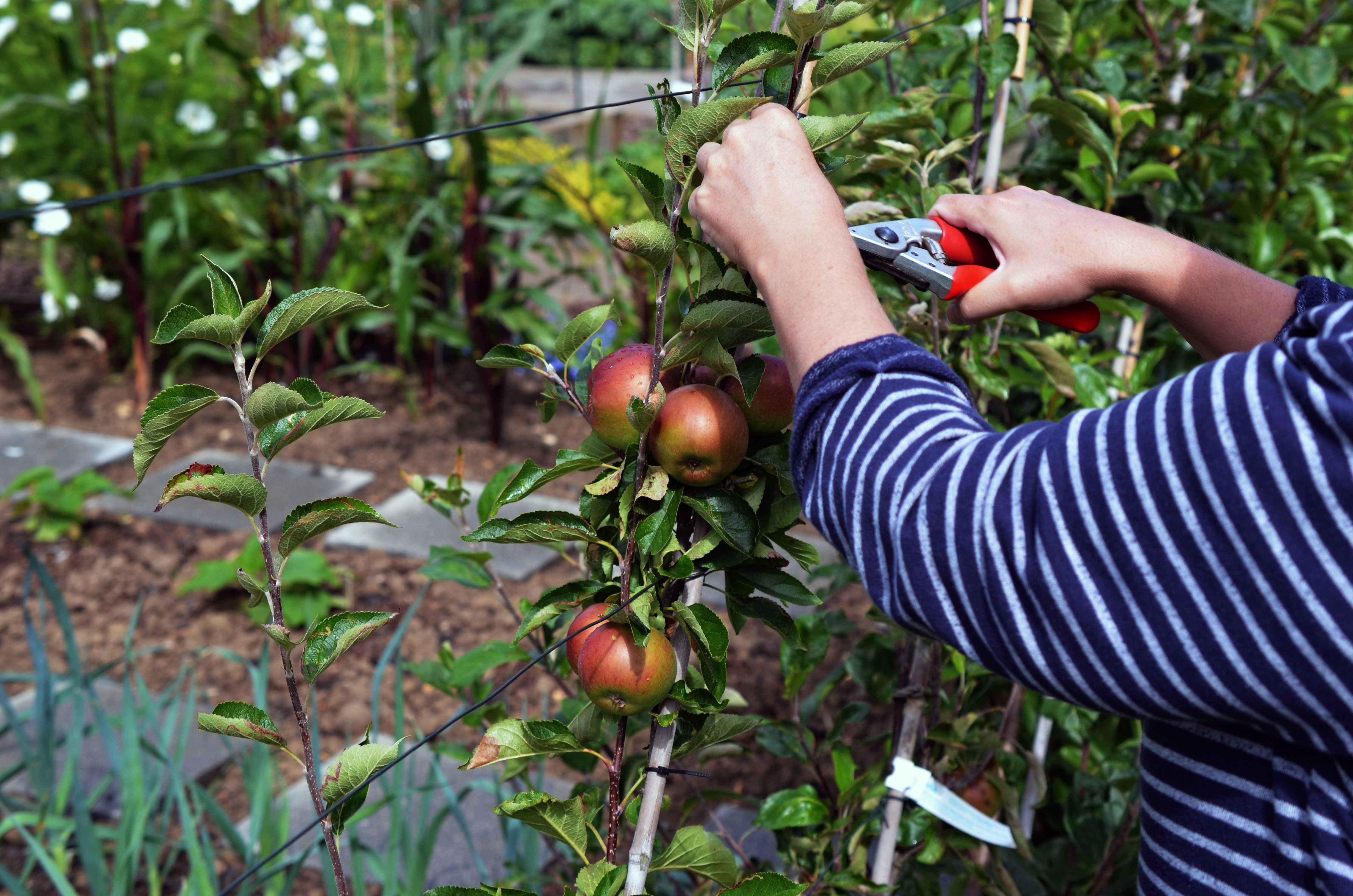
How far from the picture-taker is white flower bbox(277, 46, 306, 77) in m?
3.79

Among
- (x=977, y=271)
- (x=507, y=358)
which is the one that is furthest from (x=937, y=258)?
(x=507, y=358)

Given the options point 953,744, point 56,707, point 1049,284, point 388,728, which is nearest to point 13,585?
point 56,707

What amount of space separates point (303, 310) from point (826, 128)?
0.42 metres

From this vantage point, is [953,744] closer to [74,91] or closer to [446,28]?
[446,28]

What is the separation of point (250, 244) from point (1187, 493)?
3548mm

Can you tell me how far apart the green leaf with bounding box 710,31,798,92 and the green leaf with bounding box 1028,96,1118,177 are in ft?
2.10

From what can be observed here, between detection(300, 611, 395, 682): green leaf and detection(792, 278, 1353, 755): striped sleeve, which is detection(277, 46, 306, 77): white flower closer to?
detection(300, 611, 395, 682): green leaf

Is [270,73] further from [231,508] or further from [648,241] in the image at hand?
[648,241]

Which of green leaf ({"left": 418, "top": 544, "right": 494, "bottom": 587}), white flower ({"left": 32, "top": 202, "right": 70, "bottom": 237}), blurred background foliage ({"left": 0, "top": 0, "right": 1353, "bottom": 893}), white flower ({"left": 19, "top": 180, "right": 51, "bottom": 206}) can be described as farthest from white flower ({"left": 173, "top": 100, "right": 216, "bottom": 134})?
green leaf ({"left": 418, "top": 544, "right": 494, "bottom": 587})

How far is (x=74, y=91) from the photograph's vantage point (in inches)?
145

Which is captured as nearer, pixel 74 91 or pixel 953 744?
pixel 953 744

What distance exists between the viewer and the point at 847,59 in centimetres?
84

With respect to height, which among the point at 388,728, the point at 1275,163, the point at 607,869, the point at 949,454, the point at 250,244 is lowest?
the point at 388,728

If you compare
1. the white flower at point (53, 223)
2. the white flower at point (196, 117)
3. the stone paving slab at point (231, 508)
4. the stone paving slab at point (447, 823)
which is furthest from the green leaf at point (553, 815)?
the white flower at point (196, 117)
